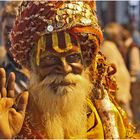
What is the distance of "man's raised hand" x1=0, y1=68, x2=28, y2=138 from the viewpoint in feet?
11.3

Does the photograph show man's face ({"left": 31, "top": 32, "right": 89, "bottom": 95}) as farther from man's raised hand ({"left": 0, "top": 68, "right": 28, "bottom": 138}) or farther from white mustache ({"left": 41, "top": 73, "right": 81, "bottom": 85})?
man's raised hand ({"left": 0, "top": 68, "right": 28, "bottom": 138})

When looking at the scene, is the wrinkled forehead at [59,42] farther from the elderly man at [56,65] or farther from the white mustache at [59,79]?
the white mustache at [59,79]

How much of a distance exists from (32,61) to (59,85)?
0.21 meters

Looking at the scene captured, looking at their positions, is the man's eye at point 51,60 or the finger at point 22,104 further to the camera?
the man's eye at point 51,60

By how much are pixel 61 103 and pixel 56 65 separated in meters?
0.21

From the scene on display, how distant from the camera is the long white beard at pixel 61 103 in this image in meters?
3.73

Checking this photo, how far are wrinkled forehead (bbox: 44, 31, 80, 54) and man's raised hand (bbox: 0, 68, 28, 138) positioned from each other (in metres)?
0.26

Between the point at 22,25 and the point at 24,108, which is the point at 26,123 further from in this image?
the point at 22,25

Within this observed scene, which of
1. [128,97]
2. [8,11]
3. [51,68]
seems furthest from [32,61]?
[128,97]

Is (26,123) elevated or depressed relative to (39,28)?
depressed

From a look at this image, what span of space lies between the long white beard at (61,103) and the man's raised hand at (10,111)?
17 centimetres

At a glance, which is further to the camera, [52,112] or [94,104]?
[94,104]

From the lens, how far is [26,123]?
371 centimetres

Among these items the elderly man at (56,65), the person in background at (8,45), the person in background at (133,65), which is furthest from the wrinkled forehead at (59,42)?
the person in background at (133,65)
